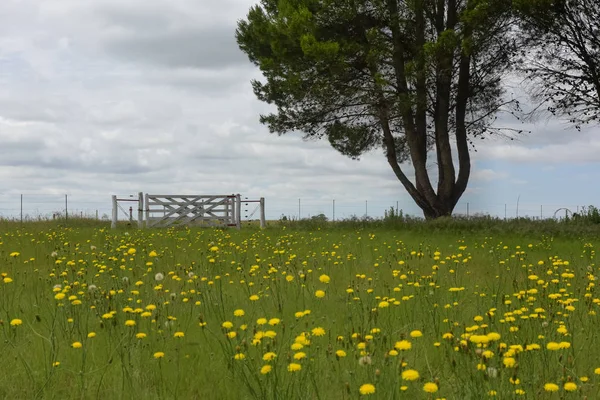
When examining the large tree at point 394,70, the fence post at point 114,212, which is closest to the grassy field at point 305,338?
the large tree at point 394,70

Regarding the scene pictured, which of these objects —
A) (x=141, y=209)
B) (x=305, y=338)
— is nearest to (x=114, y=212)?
(x=141, y=209)

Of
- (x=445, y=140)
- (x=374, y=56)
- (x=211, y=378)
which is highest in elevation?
(x=374, y=56)

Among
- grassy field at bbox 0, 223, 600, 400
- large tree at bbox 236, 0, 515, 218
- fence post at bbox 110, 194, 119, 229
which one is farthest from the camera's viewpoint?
fence post at bbox 110, 194, 119, 229

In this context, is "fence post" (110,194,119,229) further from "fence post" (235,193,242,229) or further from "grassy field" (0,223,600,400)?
"grassy field" (0,223,600,400)

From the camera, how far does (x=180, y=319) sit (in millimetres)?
5922

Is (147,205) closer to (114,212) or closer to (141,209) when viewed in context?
(141,209)

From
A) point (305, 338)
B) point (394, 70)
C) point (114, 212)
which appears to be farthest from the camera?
point (114, 212)

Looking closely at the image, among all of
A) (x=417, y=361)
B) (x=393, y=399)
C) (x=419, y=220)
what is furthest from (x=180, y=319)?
(x=419, y=220)

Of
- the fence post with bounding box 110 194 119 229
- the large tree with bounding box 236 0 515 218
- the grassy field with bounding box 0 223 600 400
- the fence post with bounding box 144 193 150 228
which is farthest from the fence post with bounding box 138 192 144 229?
the grassy field with bounding box 0 223 600 400

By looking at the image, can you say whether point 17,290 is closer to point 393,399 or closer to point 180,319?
point 180,319

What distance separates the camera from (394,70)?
23.3 m

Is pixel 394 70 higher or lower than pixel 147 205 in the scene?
higher

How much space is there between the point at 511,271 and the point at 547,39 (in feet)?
48.3

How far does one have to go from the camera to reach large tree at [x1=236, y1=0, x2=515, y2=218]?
67.5 ft
